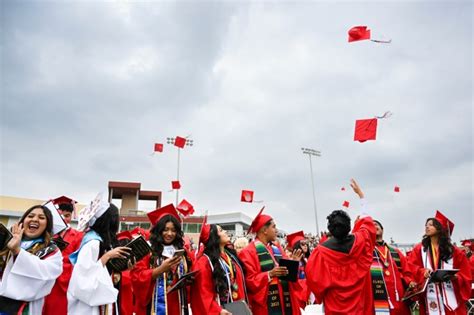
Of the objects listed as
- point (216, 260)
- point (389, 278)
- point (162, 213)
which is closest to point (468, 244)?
point (389, 278)

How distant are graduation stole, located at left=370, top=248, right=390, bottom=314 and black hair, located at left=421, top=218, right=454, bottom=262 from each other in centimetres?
85

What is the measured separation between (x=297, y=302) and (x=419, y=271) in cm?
187

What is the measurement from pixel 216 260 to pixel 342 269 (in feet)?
4.47

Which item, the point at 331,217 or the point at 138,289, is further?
the point at 331,217

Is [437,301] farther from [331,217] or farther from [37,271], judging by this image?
[37,271]

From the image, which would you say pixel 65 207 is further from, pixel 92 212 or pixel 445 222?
pixel 445 222

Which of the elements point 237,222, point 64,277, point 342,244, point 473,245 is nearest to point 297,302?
point 342,244

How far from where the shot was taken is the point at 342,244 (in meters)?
3.57

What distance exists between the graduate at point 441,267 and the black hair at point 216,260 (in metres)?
2.78

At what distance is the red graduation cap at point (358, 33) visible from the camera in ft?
22.3

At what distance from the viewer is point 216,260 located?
3.57 m

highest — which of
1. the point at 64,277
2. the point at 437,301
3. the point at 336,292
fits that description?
the point at 64,277

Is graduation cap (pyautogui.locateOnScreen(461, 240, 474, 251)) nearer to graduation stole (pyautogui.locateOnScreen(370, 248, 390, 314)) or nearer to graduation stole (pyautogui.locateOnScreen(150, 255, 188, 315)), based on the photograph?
graduation stole (pyautogui.locateOnScreen(370, 248, 390, 314))

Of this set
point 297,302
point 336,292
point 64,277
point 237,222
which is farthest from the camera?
point 237,222
